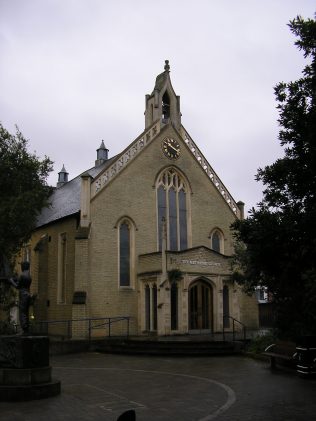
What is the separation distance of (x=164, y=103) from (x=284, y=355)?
20695 millimetres

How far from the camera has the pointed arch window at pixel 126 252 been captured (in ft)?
89.7

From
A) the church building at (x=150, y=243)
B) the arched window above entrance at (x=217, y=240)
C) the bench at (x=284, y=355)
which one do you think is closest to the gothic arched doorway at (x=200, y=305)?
the church building at (x=150, y=243)

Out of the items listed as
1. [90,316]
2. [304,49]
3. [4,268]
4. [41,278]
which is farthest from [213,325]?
[304,49]

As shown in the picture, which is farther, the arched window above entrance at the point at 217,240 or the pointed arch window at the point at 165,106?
the pointed arch window at the point at 165,106

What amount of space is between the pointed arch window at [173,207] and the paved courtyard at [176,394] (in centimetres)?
1322

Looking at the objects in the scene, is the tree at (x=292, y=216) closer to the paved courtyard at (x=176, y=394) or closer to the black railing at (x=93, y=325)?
the paved courtyard at (x=176, y=394)

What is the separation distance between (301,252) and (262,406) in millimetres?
3081

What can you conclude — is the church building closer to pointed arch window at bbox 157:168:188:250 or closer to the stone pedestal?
pointed arch window at bbox 157:168:188:250

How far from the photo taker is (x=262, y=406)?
9711 mm

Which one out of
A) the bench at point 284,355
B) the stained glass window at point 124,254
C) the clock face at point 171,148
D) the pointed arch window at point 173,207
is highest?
the clock face at point 171,148

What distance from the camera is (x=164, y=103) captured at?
32312mm

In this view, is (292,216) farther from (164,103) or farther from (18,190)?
(164,103)

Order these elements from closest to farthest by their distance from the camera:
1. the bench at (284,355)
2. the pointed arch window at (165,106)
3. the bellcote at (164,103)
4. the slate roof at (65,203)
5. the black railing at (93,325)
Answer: the bench at (284,355) → the black railing at (93,325) → the slate roof at (65,203) → the bellcote at (164,103) → the pointed arch window at (165,106)

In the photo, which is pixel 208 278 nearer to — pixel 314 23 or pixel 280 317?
pixel 280 317
